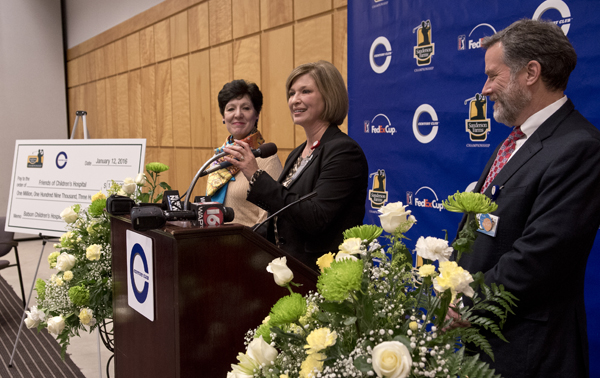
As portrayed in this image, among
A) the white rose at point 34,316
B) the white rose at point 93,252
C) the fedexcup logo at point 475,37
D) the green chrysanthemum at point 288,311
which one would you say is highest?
the fedexcup logo at point 475,37

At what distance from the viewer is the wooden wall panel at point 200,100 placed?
529 cm

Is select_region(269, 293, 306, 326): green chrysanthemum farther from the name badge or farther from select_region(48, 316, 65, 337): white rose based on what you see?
select_region(48, 316, 65, 337): white rose

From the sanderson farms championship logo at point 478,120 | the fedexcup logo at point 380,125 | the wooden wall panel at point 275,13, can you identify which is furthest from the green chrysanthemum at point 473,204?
the wooden wall panel at point 275,13

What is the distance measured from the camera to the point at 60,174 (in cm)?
305

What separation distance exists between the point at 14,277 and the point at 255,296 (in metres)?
5.61

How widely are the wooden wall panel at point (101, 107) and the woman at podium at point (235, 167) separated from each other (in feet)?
20.4

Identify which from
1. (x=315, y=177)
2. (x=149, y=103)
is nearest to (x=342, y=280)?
(x=315, y=177)

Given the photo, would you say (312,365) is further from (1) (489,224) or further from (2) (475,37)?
(2) (475,37)

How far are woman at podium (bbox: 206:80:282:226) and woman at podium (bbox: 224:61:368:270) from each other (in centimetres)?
43

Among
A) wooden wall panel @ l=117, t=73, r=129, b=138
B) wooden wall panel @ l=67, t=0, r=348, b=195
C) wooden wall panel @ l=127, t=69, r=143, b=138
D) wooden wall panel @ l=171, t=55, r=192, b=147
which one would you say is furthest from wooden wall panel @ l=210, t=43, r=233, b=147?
wooden wall panel @ l=117, t=73, r=129, b=138

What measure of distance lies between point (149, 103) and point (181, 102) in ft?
3.11

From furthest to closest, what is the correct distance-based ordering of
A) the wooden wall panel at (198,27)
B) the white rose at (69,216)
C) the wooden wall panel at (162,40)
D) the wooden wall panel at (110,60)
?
1. the wooden wall panel at (110,60)
2. the wooden wall panel at (162,40)
3. the wooden wall panel at (198,27)
4. the white rose at (69,216)

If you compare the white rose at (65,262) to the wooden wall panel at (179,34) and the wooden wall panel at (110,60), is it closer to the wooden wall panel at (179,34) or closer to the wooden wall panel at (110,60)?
the wooden wall panel at (179,34)

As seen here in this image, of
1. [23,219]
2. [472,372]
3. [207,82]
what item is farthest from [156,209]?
[207,82]
